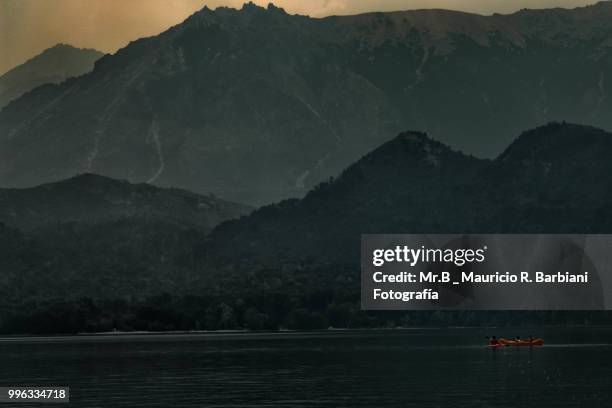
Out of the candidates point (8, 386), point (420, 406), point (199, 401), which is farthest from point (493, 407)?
point (8, 386)

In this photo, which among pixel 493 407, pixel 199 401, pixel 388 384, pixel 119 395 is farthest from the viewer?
pixel 388 384

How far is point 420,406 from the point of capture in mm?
159750

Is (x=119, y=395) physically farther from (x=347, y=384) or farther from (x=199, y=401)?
(x=347, y=384)

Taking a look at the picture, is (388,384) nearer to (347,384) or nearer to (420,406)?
(347,384)

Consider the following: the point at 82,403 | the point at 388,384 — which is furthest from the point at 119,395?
the point at 388,384

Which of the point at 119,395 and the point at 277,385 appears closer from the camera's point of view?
the point at 119,395

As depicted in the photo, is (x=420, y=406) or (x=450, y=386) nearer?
(x=420, y=406)

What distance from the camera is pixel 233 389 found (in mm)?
188875

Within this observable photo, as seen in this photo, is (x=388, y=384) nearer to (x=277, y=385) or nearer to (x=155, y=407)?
(x=277, y=385)

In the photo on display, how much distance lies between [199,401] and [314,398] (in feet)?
48.1

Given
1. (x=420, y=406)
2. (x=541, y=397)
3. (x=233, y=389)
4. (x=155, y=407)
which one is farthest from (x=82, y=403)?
(x=541, y=397)

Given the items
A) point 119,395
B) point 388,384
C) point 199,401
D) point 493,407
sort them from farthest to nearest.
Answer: point 388,384, point 119,395, point 199,401, point 493,407

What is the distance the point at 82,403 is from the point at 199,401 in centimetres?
1418

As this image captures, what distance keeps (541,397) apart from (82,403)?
187 ft
